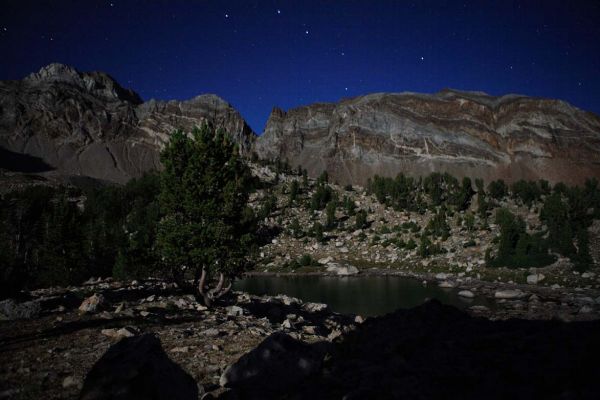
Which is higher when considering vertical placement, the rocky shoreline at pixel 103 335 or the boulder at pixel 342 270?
the rocky shoreline at pixel 103 335

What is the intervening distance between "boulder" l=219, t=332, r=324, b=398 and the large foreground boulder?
7.92ft

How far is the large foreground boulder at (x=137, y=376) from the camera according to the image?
7266 mm

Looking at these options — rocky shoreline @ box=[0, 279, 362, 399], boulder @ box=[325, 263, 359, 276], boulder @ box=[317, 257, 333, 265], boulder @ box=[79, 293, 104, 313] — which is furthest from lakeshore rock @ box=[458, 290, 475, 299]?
boulder @ box=[79, 293, 104, 313]

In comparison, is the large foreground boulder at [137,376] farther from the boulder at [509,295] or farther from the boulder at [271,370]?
the boulder at [509,295]

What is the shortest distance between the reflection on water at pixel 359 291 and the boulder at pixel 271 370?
27.2m

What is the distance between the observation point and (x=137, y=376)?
747 cm

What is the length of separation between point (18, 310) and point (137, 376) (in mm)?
14761

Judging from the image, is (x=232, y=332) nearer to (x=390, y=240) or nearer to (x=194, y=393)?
(x=194, y=393)

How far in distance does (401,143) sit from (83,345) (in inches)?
7897

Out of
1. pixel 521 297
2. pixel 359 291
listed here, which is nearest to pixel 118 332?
pixel 359 291

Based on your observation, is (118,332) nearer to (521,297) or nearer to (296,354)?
(296,354)

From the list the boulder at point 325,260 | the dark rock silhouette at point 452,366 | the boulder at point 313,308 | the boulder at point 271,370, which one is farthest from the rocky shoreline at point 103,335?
the boulder at point 325,260

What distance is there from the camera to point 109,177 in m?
189

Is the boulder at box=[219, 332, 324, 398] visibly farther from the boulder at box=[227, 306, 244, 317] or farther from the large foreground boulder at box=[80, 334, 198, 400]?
the boulder at box=[227, 306, 244, 317]
